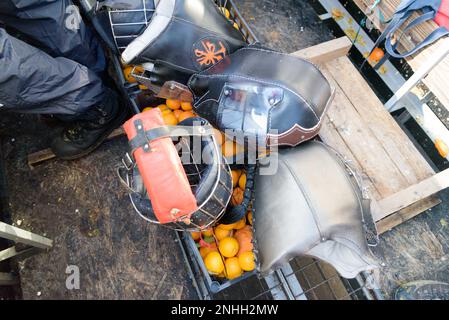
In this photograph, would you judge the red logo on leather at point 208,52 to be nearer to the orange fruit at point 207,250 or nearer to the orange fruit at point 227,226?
the orange fruit at point 227,226

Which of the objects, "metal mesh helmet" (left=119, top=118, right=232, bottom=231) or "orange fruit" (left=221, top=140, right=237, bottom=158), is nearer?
"metal mesh helmet" (left=119, top=118, right=232, bottom=231)

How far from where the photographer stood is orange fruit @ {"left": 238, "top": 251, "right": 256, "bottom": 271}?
248cm

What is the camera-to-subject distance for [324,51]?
306 cm

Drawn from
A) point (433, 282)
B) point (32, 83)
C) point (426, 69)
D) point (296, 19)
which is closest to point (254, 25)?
point (296, 19)

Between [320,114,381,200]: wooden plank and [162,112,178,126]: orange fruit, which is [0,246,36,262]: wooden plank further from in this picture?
[320,114,381,200]: wooden plank

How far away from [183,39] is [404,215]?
2.26 metres

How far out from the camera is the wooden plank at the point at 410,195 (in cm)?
259

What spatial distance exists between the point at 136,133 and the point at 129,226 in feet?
4.87

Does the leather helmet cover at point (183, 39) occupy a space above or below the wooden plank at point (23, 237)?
above

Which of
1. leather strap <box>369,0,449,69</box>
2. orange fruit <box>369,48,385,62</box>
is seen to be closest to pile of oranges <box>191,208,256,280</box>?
leather strap <box>369,0,449,69</box>

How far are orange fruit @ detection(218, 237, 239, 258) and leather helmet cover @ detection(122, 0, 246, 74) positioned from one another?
1.25m

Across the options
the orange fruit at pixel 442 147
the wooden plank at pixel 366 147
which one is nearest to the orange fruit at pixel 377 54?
the wooden plank at pixel 366 147

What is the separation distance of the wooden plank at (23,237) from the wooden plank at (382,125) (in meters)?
2.76
